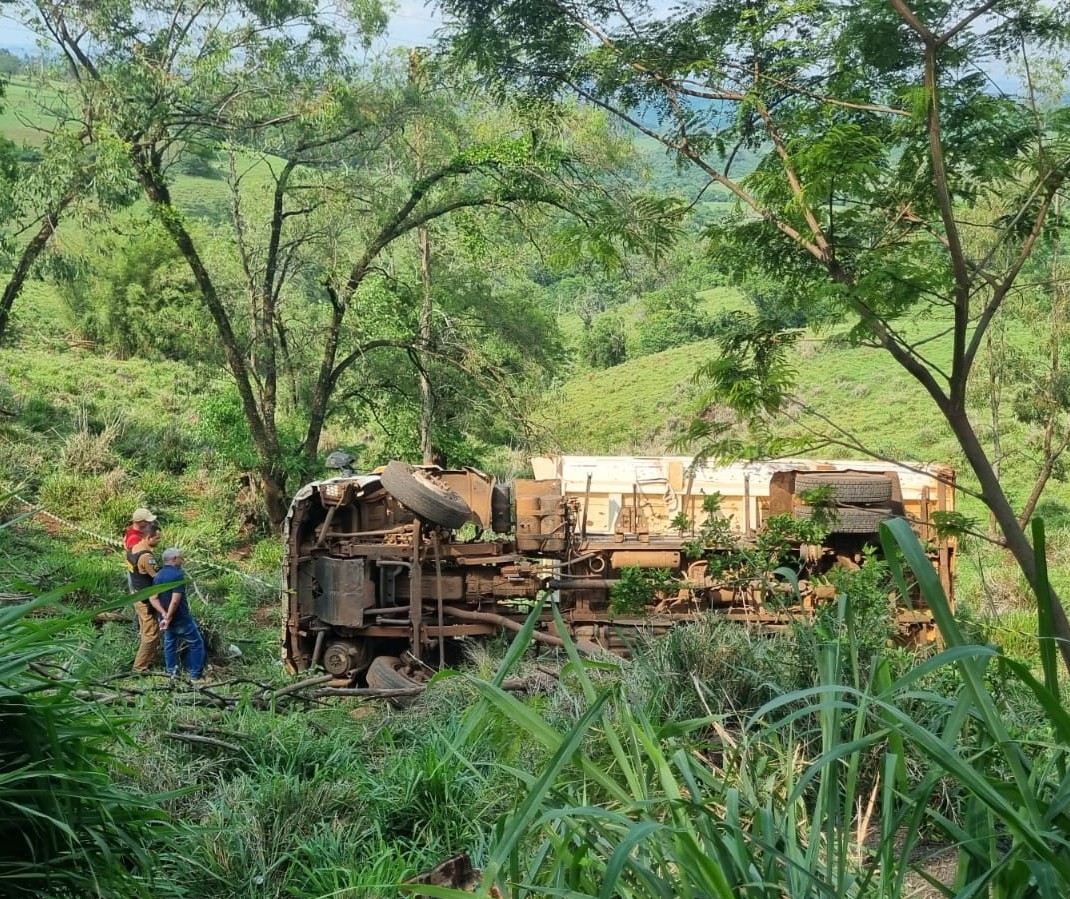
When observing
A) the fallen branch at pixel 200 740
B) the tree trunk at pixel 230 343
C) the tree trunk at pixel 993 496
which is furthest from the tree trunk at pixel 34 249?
the tree trunk at pixel 993 496

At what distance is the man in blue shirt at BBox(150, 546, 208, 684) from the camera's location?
31.1 ft

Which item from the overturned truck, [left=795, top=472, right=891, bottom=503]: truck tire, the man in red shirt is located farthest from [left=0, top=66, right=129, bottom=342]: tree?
[left=795, top=472, right=891, bottom=503]: truck tire

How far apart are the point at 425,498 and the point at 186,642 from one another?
109 inches

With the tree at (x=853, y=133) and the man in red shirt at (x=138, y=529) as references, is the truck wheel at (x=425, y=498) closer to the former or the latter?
the man in red shirt at (x=138, y=529)

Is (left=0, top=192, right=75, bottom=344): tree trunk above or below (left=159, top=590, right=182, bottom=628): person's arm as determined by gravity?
above

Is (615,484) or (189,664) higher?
(615,484)

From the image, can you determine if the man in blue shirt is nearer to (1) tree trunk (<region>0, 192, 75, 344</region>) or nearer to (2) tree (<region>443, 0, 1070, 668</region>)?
(2) tree (<region>443, 0, 1070, 668</region>)

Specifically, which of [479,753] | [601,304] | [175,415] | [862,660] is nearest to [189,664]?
[479,753]

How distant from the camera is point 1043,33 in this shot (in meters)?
6.40

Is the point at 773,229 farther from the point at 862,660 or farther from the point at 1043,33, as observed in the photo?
the point at 862,660

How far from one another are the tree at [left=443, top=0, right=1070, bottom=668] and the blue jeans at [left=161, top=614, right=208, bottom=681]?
5.86 metres

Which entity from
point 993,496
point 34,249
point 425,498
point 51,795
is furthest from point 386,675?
point 34,249

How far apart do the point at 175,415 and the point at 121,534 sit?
944 centimetres

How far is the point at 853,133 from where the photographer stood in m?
6.13
